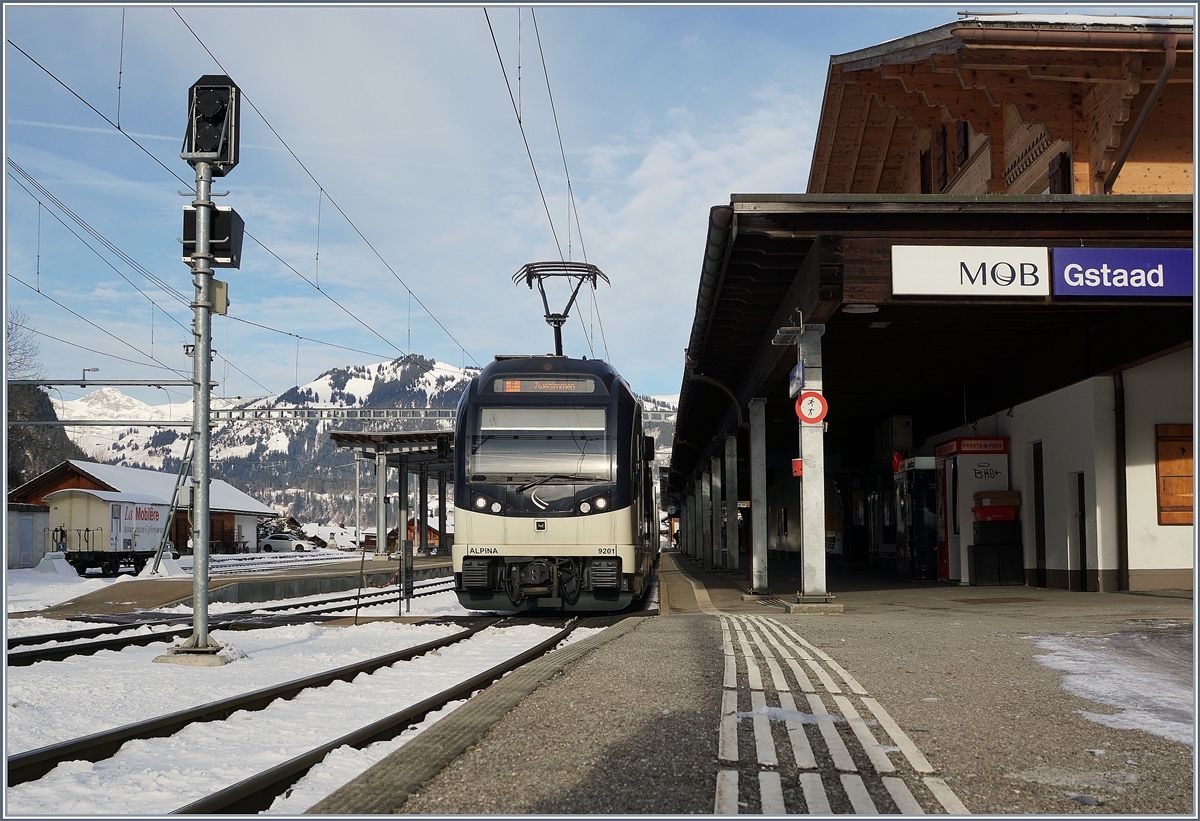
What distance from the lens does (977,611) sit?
1340 cm

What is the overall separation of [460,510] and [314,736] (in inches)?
311

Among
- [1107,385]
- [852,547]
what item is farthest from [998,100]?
[852,547]

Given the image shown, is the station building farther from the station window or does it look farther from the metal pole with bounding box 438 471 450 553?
the metal pole with bounding box 438 471 450 553

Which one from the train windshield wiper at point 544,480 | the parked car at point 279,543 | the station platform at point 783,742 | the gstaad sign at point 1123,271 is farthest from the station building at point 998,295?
the parked car at point 279,543

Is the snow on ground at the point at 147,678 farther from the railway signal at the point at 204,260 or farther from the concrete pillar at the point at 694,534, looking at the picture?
the concrete pillar at the point at 694,534

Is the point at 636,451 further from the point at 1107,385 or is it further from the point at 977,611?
the point at 1107,385

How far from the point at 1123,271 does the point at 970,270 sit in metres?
1.81

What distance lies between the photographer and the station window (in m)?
15.6

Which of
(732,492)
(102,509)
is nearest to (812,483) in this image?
(732,492)

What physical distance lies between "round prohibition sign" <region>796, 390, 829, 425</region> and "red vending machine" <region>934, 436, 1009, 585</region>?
7332 mm

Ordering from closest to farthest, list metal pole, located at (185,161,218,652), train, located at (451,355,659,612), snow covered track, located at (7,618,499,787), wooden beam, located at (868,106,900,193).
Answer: snow covered track, located at (7,618,499,787) → metal pole, located at (185,161,218,652) → train, located at (451,355,659,612) → wooden beam, located at (868,106,900,193)

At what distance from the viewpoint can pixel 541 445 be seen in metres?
13.9

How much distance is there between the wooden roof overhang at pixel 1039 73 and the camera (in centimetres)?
1491

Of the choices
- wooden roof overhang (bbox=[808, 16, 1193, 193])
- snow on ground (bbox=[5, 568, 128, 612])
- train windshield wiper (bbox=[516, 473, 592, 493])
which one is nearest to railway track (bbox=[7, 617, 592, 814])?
train windshield wiper (bbox=[516, 473, 592, 493])
